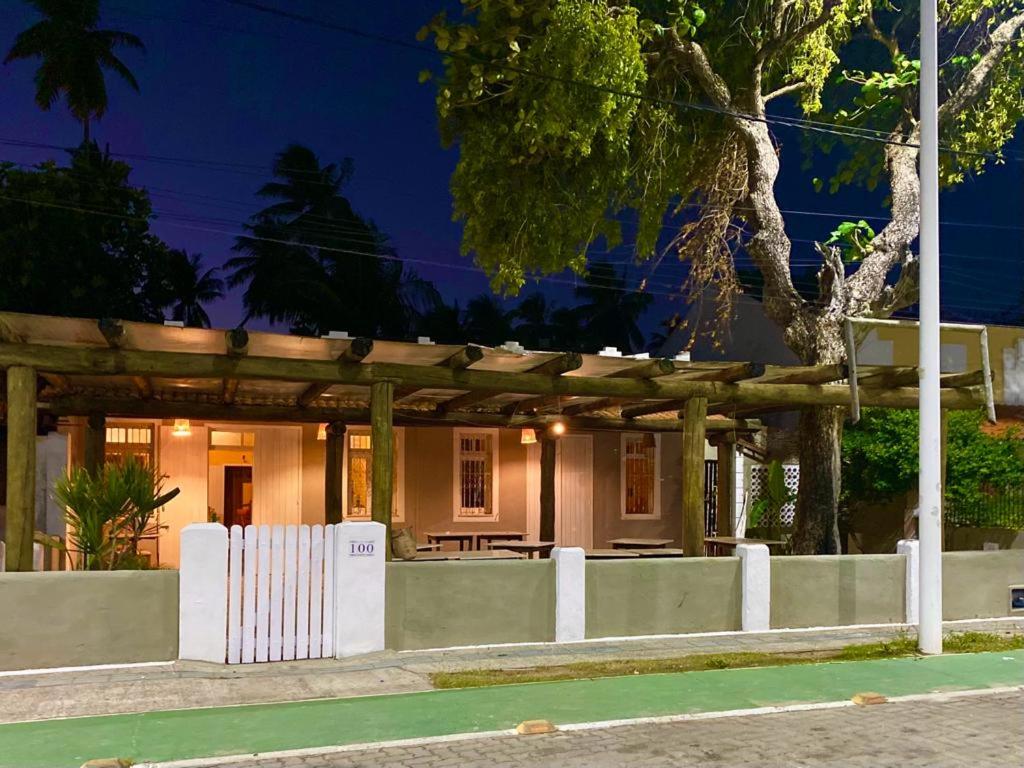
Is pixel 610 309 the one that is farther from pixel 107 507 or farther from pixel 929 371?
pixel 107 507

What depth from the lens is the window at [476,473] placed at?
1697 centimetres

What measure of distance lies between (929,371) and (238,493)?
11.1 m

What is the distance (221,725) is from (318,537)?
7.57 ft

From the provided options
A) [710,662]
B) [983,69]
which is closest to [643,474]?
[983,69]

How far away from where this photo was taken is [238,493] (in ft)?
53.1

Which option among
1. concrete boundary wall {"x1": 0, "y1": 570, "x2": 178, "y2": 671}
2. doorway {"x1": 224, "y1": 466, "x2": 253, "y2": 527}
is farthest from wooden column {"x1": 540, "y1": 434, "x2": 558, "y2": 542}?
concrete boundary wall {"x1": 0, "y1": 570, "x2": 178, "y2": 671}

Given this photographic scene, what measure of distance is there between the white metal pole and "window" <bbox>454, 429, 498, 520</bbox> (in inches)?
344

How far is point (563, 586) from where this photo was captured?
966 centimetres

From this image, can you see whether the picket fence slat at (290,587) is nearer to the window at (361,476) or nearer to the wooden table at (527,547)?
the wooden table at (527,547)

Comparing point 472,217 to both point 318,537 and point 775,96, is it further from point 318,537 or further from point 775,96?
point 318,537

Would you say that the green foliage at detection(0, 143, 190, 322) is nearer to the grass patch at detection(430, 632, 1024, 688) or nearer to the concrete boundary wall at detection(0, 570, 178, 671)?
the concrete boundary wall at detection(0, 570, 178, 671)

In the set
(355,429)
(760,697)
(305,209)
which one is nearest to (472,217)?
(355,429)

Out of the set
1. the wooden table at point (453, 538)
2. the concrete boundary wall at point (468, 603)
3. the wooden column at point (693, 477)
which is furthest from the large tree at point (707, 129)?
the concrete boundary wall at point (468, 603)

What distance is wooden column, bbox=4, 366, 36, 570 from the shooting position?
27.1 feet
